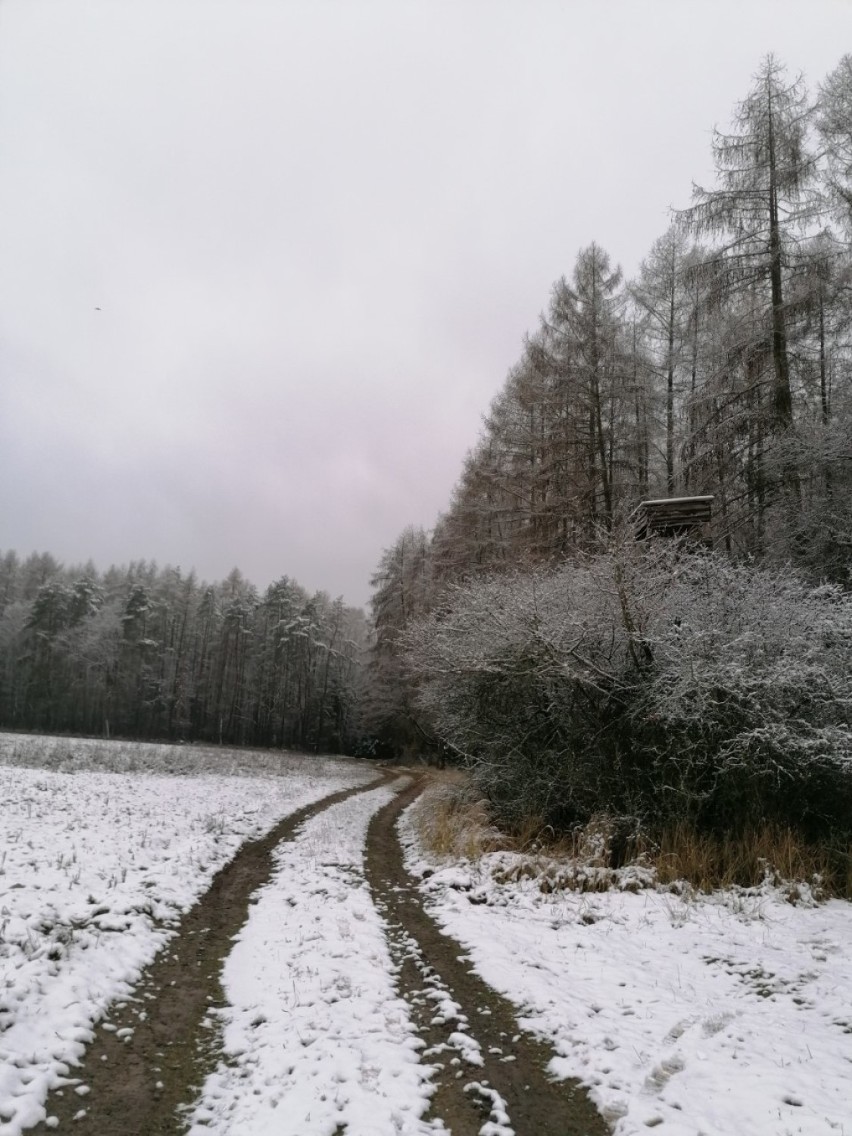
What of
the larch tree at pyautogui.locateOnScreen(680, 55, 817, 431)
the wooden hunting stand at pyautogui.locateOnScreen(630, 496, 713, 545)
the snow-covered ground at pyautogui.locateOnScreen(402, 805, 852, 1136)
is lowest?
the snow-covered ground at pyautogui.locateOnScreen(402, 805, 852, 1136)

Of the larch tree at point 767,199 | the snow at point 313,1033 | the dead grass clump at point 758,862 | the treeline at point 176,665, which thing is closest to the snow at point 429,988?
the snow at point 313,1033

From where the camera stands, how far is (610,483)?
1775 cm

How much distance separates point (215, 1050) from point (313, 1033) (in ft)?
2.34

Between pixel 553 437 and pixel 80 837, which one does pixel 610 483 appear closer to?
pixel 553 437

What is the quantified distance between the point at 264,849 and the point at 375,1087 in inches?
307

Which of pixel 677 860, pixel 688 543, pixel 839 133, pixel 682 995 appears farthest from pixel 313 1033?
pixel 839 133

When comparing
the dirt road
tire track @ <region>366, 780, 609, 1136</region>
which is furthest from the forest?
the dirt road

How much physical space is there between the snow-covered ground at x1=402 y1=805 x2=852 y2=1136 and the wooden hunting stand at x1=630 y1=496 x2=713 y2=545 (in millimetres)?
7078

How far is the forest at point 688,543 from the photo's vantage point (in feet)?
29.1

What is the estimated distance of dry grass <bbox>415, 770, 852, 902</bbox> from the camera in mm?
7855

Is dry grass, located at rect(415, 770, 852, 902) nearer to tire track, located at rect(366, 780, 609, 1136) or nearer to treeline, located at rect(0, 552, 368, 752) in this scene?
tire track, located at rect(366, 780, 609, 1136)

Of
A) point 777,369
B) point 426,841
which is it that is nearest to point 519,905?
point 426,841

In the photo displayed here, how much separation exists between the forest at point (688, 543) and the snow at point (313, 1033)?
15.5ft

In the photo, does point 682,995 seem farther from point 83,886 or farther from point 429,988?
point 83,886
